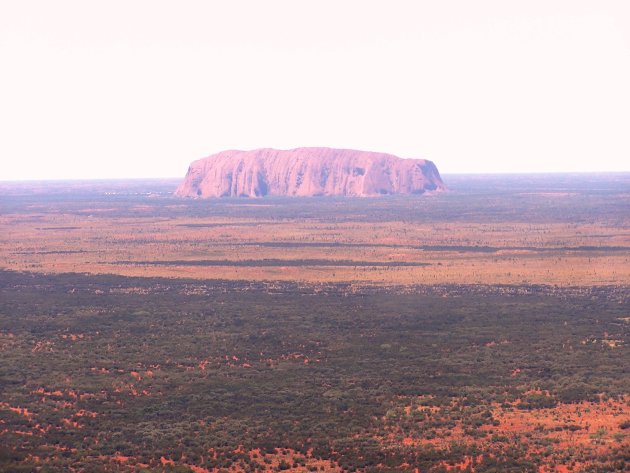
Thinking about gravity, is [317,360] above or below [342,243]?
below

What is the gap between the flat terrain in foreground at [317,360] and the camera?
36594mm

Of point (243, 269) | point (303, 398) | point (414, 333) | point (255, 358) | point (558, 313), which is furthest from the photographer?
point (243, 269)

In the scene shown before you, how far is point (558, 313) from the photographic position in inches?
2594

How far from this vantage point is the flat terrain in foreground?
3659 centimetres

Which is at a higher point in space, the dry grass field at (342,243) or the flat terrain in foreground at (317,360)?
the dry grass field at (342,243)

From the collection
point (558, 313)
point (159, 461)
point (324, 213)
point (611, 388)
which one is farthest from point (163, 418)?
point (324, 213)

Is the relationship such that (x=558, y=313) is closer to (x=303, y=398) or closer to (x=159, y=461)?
(x=303, y=398)

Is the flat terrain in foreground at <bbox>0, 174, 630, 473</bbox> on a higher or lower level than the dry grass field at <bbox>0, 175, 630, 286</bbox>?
lower

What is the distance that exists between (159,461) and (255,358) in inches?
Result: 686

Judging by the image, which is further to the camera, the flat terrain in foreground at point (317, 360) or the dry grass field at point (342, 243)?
the dry grass field at point (342, 243)

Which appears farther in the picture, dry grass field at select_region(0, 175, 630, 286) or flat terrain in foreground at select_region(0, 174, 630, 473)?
dry grass field at select_region(0, 175, 630, 286)

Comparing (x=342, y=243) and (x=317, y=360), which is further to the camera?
(x=342, y=243)

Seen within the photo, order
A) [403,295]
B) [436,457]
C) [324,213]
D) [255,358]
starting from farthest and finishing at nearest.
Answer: [324,213] → [403,295] → [255,358] → [436,457]

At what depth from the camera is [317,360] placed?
5200 centimetres
